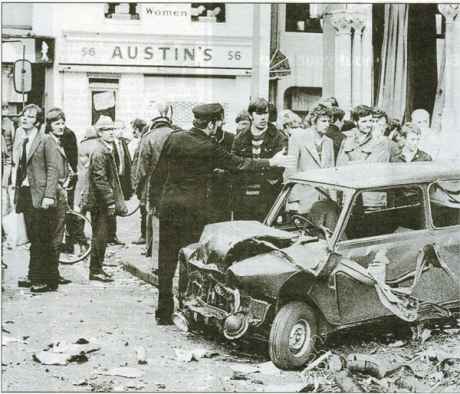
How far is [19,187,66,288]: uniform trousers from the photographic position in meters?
4.92

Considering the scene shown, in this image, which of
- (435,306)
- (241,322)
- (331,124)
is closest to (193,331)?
(241,322)

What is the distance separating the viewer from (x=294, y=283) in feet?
12.3

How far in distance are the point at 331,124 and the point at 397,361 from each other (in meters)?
1.77

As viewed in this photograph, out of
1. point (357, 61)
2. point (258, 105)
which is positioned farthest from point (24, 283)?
point (357, 61)

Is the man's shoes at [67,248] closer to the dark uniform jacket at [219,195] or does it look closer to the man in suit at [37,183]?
the man in suit at [37,183]

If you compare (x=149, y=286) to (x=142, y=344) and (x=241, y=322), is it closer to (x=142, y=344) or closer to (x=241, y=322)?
(x=142, y=344)

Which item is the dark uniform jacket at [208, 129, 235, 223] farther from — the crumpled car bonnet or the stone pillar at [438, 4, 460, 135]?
the stone pillar at [438, 4, 460, 135]

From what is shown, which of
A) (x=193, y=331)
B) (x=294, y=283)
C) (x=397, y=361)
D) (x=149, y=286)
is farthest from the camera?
(x=149, y=286)

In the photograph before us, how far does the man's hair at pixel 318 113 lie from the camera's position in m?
4.98

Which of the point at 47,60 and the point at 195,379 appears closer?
the point at 195,379

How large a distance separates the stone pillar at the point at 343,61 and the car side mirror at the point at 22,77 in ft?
7.07

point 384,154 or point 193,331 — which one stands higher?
point 384,154

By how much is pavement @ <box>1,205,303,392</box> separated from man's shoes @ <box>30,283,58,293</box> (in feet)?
0.15

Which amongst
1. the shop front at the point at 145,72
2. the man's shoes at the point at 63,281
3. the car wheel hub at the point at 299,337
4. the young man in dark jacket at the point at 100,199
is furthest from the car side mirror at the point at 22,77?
the car wheel hub at the point at 299,337
